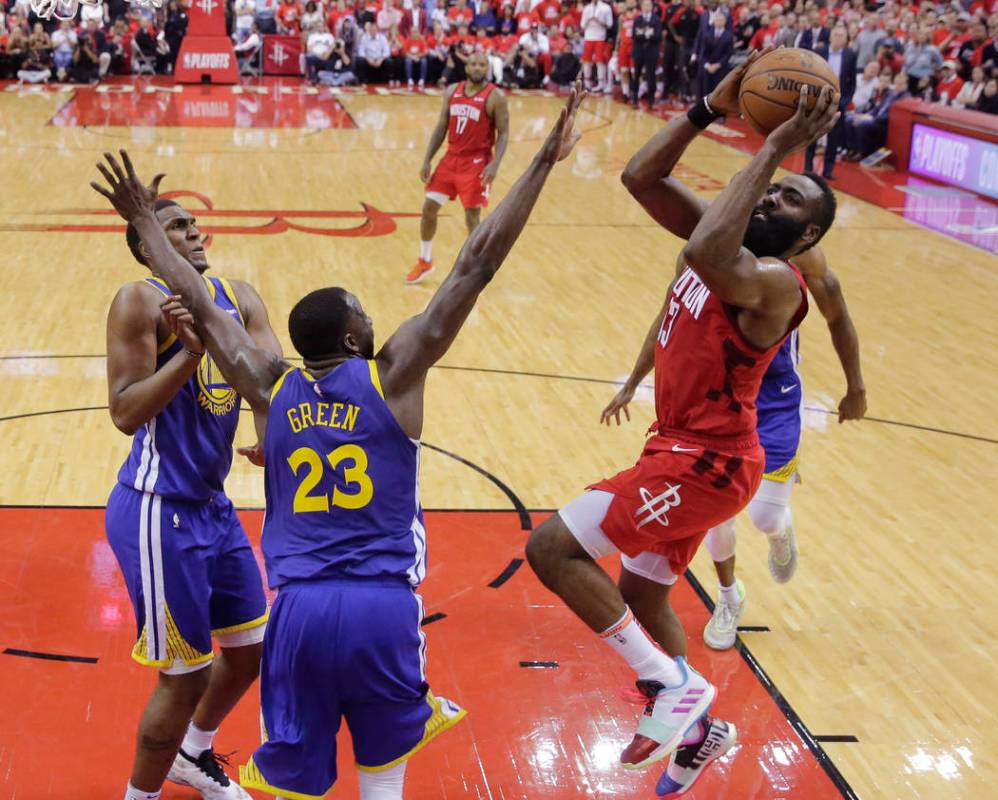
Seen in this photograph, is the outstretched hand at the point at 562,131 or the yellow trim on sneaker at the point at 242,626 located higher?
the outstretched hand at the point at 562,131

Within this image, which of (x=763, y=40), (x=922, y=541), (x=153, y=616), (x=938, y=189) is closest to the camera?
(x=153, y=616)

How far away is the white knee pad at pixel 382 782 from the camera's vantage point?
317 cm

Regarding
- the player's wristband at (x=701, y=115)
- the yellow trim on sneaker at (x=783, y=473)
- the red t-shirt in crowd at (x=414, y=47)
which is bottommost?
the red t-shirt in crowd at (x=414, y=47)

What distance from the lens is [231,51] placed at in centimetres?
2402

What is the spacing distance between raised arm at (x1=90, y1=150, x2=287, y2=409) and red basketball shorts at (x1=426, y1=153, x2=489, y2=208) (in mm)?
7365

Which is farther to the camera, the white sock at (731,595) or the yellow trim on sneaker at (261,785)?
the white sock at (731,595)

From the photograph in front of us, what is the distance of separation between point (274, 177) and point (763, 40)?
9.98 m

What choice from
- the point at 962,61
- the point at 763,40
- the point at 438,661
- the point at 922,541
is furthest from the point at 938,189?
the point at 438,661

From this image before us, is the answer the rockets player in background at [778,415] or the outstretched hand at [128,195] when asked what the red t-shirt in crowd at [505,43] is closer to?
the rockets player in background at [778,415]

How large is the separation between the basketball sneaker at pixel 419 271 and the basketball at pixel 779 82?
21.7ft

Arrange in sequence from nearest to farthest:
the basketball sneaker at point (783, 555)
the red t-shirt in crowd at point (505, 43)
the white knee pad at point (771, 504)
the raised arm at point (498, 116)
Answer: the white knee pad at point (771, 504), the basketball sneaker at point (783, 555), the raised arm at point (498, 116), the red t-shirt in crowd at point (505, 43)

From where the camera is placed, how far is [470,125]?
10.6m

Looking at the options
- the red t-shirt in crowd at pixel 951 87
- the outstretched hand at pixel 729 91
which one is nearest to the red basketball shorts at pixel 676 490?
the outstretched hand at pixel 729 91

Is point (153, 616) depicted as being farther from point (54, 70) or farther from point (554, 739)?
point (54, 70)
